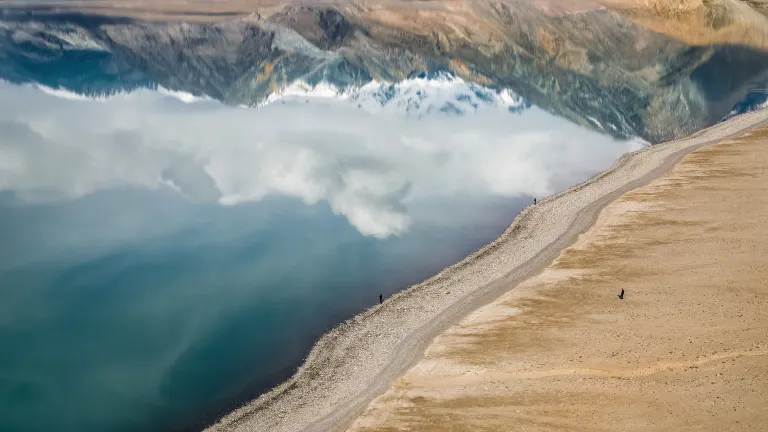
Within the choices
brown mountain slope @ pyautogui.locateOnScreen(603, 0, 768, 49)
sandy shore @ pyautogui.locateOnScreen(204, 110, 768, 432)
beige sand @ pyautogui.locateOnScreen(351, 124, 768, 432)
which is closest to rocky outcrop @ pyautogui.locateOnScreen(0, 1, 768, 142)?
brown mountain slope @ pyautogui.locateOnScreen(603, 0, 768, 49)

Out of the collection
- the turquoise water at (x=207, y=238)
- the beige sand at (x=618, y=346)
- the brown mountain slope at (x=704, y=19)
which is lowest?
the beige sand at (x=618, y=346)

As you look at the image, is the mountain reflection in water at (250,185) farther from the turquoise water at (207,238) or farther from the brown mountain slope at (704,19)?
the brown mountain slope at (704,19)

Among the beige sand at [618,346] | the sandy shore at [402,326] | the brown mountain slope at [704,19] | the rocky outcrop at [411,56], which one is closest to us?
the beige sand at [618,346]

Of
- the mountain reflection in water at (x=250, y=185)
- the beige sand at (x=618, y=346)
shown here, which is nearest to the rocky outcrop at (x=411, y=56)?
the mountain reflection in water at (x=250, y=185)

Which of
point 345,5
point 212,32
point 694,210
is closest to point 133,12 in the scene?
point 212,32

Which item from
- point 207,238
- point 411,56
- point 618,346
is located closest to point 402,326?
point 618,346

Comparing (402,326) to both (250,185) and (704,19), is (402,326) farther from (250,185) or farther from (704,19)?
(704,19)

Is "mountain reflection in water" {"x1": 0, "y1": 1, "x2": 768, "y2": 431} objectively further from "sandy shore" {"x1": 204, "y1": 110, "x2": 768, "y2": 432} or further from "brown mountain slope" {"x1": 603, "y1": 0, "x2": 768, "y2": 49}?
"brown mountain slope" {"x1": 603, "y1": 0, "x2": 768, "y2": 49}

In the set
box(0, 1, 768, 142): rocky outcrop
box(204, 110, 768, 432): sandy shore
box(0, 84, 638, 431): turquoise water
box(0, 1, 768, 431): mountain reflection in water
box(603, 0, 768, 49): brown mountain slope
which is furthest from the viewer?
box(603, 0, 768, 49): brown mountain slope
